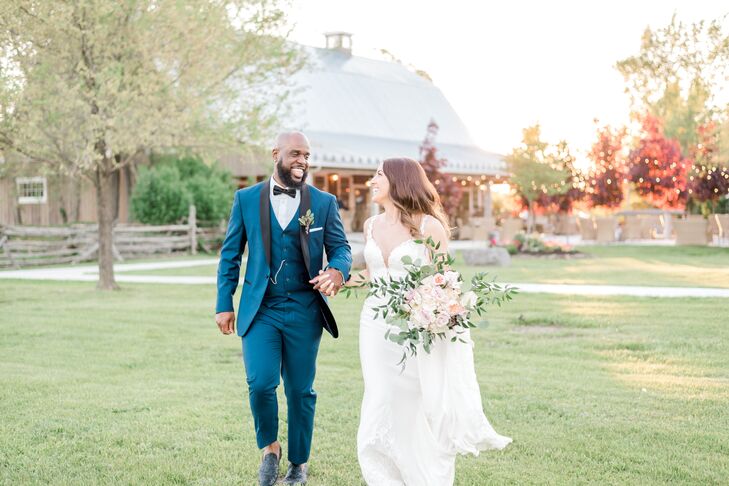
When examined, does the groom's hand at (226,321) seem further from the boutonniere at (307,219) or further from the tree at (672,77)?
the tree at (672,77)

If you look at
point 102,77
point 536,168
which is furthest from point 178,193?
point 102,77

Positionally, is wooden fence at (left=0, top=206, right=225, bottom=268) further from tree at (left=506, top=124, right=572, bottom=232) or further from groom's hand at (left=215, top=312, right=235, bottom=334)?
groom's hand at (left=215, top=312, right=235, bottom=334)

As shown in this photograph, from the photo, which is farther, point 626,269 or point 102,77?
point 626,269

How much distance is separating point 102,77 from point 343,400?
33.3 ft

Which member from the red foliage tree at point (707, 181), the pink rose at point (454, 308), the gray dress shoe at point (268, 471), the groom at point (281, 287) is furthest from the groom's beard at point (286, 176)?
the red foliage tree at point (707, 181)

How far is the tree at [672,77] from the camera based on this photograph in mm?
50625

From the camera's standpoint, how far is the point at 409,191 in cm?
501

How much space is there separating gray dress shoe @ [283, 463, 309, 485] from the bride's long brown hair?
1456 mm

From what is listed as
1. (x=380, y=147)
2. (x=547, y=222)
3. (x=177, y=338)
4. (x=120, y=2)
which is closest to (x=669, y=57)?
(x=547, y=222)

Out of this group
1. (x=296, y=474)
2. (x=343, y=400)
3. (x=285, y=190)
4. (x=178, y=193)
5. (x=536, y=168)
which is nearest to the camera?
(x=285, y=190)

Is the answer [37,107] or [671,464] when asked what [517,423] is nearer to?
[671,464]

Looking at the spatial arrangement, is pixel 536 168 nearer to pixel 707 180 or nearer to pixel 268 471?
pixel 707 180

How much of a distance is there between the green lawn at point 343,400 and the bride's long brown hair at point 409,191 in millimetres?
1505

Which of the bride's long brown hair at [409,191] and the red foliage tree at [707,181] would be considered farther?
the red foliage tree at [707,181]
